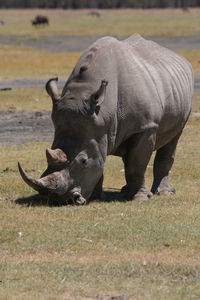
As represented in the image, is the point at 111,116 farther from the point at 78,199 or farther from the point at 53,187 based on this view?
the point at 53,187

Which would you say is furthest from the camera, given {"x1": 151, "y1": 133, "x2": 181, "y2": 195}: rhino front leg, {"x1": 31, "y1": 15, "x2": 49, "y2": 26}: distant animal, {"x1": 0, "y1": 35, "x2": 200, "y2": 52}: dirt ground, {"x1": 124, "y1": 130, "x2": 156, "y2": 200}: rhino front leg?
{"x1": 31, "y1": 15, "x2": 49, "y2": 26}: distant animal

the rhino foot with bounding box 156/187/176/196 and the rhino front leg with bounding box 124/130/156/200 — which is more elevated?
the rhino front leg with bounding box 124/130/156/200

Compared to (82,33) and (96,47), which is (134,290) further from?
(82,33)

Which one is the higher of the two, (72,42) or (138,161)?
(138,161)

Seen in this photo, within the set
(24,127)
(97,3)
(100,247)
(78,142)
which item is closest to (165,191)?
(78,142)

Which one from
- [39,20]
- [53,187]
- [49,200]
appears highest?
[53,187]

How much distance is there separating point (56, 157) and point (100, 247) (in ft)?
6.71

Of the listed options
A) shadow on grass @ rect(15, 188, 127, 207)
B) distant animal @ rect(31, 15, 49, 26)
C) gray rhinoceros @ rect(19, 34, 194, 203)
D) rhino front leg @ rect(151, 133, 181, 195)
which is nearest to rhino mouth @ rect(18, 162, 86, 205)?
gray rhinoceros @ rect(19, 34, 194, 203)

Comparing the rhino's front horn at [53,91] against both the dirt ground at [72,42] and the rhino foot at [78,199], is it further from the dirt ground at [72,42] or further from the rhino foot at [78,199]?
the dirt ground at [72,42]

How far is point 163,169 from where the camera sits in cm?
1453

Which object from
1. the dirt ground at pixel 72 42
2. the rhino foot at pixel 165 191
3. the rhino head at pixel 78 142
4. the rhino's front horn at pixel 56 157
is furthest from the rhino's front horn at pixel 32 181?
the dirt ground at pixel 72 42

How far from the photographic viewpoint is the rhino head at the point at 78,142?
12.4 metres

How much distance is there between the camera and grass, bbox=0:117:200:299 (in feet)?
28.9

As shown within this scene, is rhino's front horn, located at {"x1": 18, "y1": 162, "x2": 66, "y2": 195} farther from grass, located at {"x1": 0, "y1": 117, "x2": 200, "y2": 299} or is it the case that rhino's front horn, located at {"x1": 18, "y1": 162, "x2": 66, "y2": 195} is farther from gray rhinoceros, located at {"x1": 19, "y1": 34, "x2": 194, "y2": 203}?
grass, located at {"x1": 0, "y1": 117, "x2": 200, "y2": 299}
